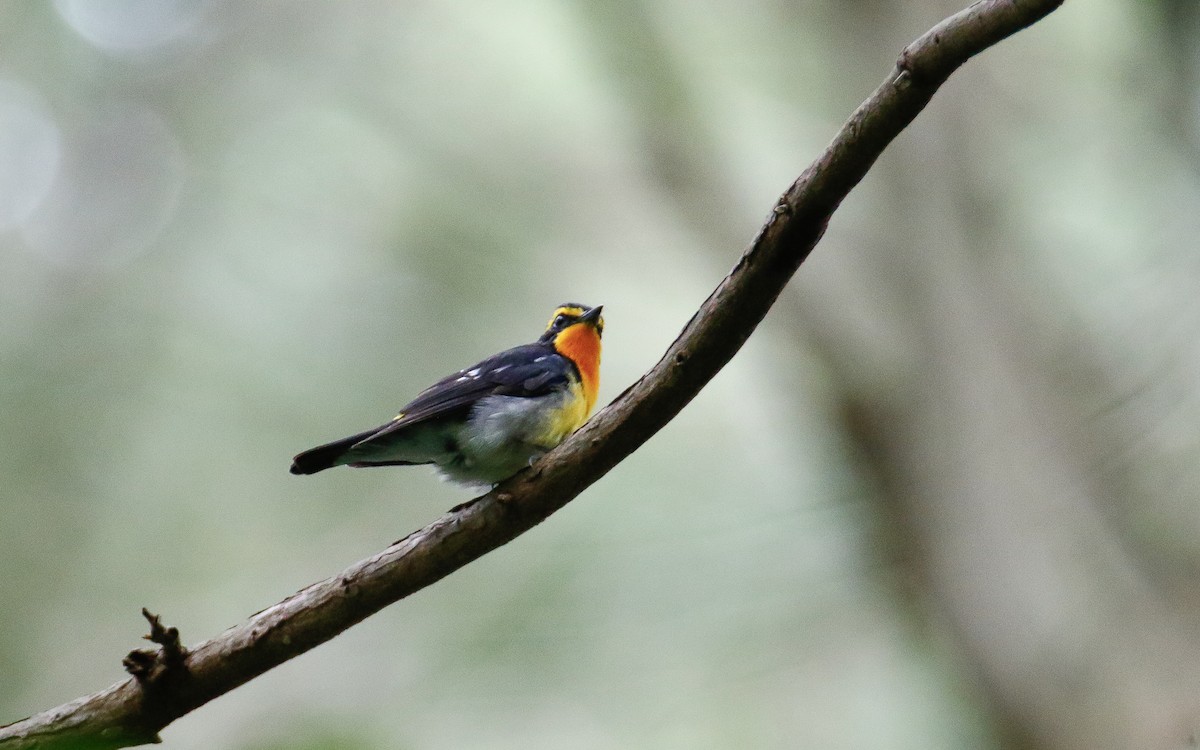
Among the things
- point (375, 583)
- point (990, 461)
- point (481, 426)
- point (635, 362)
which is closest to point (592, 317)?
point (481, 426)

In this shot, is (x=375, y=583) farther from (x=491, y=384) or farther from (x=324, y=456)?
(x=491, y=384)

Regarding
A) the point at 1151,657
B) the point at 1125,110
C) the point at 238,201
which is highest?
the point at 238,201

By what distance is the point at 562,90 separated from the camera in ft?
30.2

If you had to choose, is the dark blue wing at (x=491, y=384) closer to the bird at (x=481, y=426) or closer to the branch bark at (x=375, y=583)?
the bird at (x=481, y=426)

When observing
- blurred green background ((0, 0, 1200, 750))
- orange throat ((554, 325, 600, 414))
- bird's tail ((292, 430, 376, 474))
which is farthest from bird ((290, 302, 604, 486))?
blurred green background ((0, 0, 1200, 750))

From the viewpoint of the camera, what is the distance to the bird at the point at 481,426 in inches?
136

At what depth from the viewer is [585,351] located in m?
4.20

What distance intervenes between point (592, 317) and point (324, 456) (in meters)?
1.37

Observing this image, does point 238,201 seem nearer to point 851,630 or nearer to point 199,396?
point 199,396

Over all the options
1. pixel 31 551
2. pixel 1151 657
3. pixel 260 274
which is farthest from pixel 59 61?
pixel 1151 657

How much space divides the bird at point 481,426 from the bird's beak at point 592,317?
0.39 meters

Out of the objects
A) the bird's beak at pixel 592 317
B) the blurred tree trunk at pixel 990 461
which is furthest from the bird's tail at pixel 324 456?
the blurred tree trunk at pixel 990 461

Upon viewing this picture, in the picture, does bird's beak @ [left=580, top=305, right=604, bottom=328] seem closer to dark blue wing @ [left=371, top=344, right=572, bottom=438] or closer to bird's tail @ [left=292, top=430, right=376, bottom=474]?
dark blue wing @ [left=371, top=344, right=572, bottom=438]

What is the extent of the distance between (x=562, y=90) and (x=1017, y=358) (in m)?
4.99
